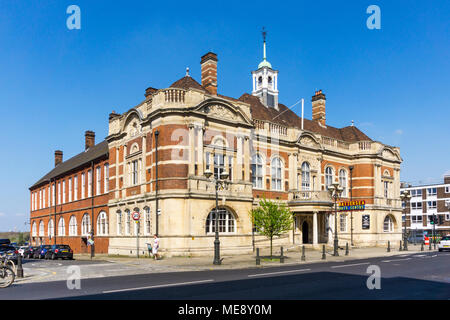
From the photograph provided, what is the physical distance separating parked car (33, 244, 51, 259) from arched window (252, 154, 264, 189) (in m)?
18.7

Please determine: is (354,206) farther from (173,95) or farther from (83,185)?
(83,185)

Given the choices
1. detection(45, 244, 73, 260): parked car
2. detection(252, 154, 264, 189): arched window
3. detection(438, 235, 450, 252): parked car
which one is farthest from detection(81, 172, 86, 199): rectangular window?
detection(438, 235, 450, 252): parked car

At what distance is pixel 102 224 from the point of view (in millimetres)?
36062

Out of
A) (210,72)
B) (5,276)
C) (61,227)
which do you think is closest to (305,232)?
(210,72)

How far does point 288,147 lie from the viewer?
3453 cm

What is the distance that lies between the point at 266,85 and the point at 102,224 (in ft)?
69.2

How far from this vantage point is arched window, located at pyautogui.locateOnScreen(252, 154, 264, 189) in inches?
1247

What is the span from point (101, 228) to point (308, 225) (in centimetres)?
1895

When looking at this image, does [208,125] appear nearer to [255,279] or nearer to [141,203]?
[141,203]

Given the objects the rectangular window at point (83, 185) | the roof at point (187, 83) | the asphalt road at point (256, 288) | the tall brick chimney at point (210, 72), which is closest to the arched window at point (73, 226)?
the rectangular window at point (83, 185)

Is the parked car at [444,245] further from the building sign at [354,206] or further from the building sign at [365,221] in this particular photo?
the building sign at [354,206]

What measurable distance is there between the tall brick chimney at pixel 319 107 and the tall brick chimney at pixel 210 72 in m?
17.4

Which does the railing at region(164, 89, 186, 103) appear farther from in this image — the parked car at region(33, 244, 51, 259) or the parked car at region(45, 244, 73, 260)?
the parked car at region(33, 244, 51, 259)

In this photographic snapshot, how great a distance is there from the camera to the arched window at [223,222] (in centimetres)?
2727
